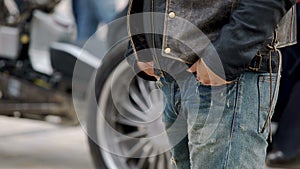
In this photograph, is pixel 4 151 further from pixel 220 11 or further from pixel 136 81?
pixel 220 11

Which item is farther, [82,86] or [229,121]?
[82,86]

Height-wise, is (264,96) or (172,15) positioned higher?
(172,15)

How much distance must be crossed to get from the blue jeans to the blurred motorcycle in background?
4.59ft

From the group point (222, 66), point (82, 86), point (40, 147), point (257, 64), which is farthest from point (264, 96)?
point (40, 147)

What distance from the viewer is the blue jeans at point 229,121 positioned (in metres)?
1.91

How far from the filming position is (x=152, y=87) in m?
3.54

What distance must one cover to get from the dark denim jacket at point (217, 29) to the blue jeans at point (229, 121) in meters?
0.09

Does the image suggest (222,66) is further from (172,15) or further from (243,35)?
(172,15)

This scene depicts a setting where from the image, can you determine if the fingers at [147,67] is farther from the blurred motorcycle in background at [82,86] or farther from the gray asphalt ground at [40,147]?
the gray asphalt ground at [40,147]

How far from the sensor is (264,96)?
1943 millimetres

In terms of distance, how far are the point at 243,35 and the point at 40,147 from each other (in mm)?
3427

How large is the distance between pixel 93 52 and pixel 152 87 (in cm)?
51

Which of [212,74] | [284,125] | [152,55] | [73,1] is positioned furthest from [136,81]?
[73,1]

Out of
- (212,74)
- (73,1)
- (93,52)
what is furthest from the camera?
(73,1)
